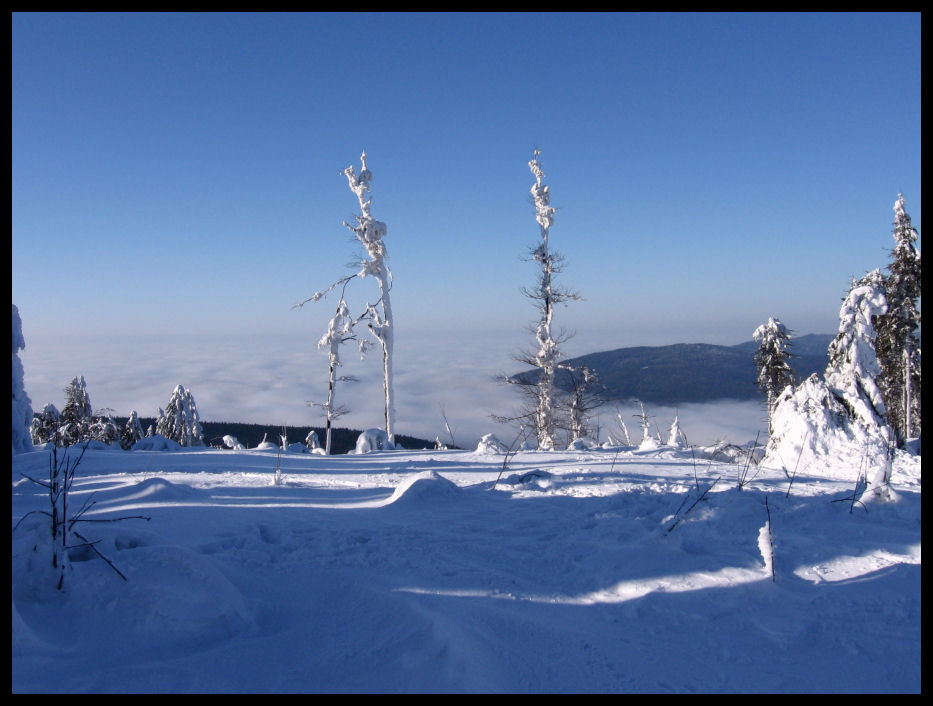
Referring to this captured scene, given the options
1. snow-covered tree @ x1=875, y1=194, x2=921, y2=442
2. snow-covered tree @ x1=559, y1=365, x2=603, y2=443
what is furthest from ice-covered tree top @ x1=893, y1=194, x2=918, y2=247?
snow-covered tree @ x1=559, y1=365, x2=603, y2=443

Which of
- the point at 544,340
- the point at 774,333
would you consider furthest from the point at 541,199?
the point at 774,333

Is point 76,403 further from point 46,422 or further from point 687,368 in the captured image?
point 687,368

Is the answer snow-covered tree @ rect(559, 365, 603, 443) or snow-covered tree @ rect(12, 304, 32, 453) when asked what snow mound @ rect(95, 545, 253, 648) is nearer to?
snow-covered tree @ rect(12, 304, 32, 453)

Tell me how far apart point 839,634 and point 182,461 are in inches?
370

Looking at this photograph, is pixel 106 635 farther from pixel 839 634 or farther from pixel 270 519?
pixel 839 634

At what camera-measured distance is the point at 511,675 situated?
2.53 m

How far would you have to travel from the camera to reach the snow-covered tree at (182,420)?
1236 inches

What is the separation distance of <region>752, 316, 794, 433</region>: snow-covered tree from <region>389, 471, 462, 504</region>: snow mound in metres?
24.6

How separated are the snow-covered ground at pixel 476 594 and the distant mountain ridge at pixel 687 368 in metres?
33.1

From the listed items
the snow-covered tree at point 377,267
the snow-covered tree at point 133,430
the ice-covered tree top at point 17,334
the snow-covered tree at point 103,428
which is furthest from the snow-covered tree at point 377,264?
the snow-covered tree at point 133,430

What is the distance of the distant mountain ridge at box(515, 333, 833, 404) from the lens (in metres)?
42.9

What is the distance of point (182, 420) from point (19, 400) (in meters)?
16.7
